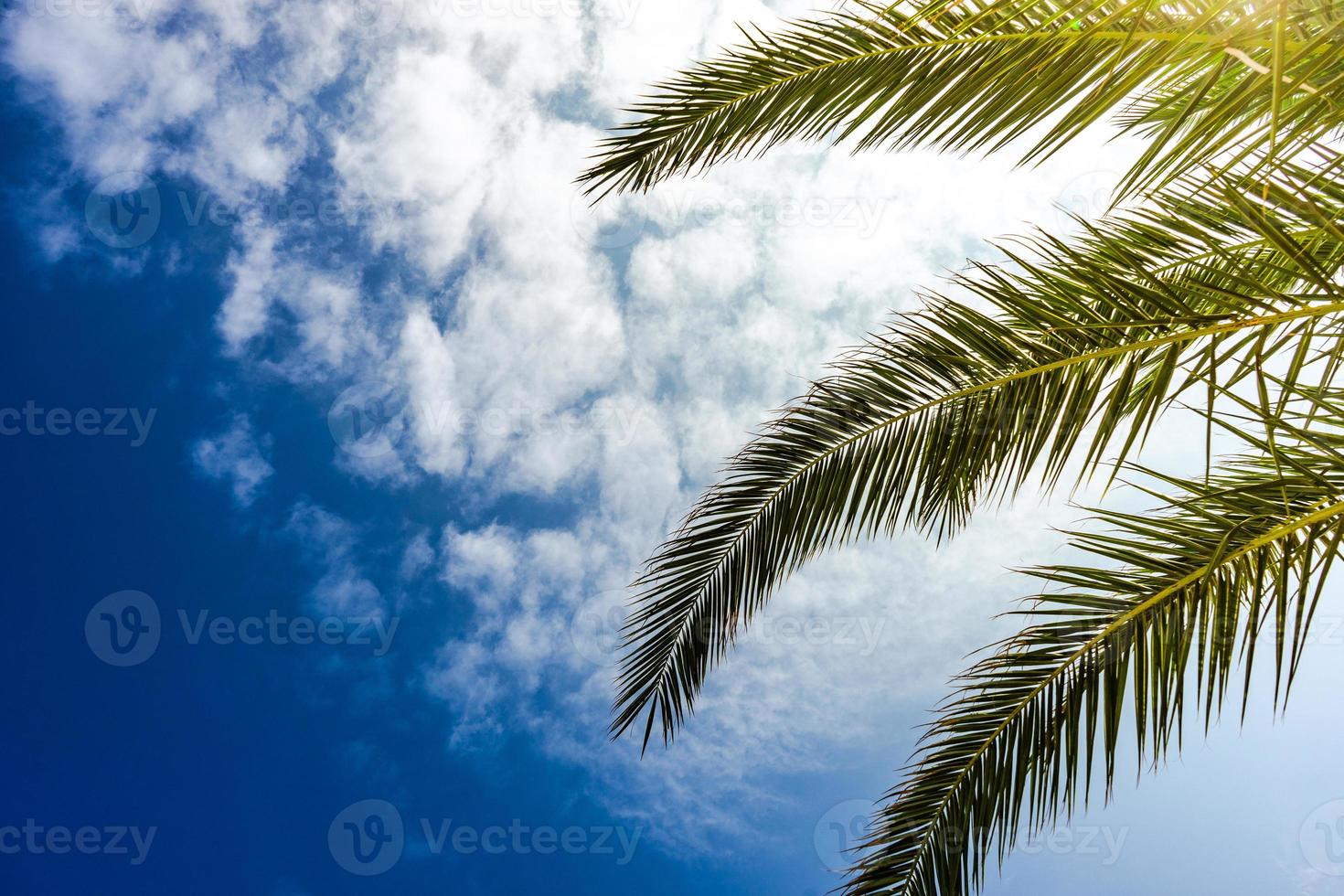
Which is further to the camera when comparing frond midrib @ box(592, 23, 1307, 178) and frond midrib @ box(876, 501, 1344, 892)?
frond midrib @ box(876, 501, 1344, 892)

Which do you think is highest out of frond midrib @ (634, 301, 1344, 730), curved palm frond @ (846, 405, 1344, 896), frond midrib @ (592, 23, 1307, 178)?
frond midrib @ (592, 23, 1307, 178)

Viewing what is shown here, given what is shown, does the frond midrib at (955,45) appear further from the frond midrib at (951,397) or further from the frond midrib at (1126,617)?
the frond midrib at (1126,617)

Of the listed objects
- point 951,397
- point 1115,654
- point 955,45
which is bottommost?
point 1115,654

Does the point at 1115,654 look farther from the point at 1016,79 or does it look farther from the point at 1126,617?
the point at 1016,79

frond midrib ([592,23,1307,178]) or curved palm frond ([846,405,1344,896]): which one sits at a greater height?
frond midrib ([592,23,1307,178])

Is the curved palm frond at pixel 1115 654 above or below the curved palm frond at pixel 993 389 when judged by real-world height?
below

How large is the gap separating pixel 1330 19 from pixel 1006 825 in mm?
2616

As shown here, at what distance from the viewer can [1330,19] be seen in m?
2.06

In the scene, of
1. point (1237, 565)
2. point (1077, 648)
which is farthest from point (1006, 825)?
point (1237, 565)

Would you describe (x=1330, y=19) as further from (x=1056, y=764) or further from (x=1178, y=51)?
(x=1056, y=764)

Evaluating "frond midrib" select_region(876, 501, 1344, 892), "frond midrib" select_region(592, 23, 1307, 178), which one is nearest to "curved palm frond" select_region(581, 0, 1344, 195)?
"frond midrib" select_region(592, 23, 1307, 178)

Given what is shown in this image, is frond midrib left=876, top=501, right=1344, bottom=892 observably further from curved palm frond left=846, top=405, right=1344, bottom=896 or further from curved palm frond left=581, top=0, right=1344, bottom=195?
curved palm frond left=581, top=0, right=1344, bottom=195

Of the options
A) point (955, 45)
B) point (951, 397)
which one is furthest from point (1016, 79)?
point (951, 397)

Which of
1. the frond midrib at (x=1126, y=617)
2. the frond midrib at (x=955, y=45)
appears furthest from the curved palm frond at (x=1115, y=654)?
the frond midrib at (x=955, y=45)
